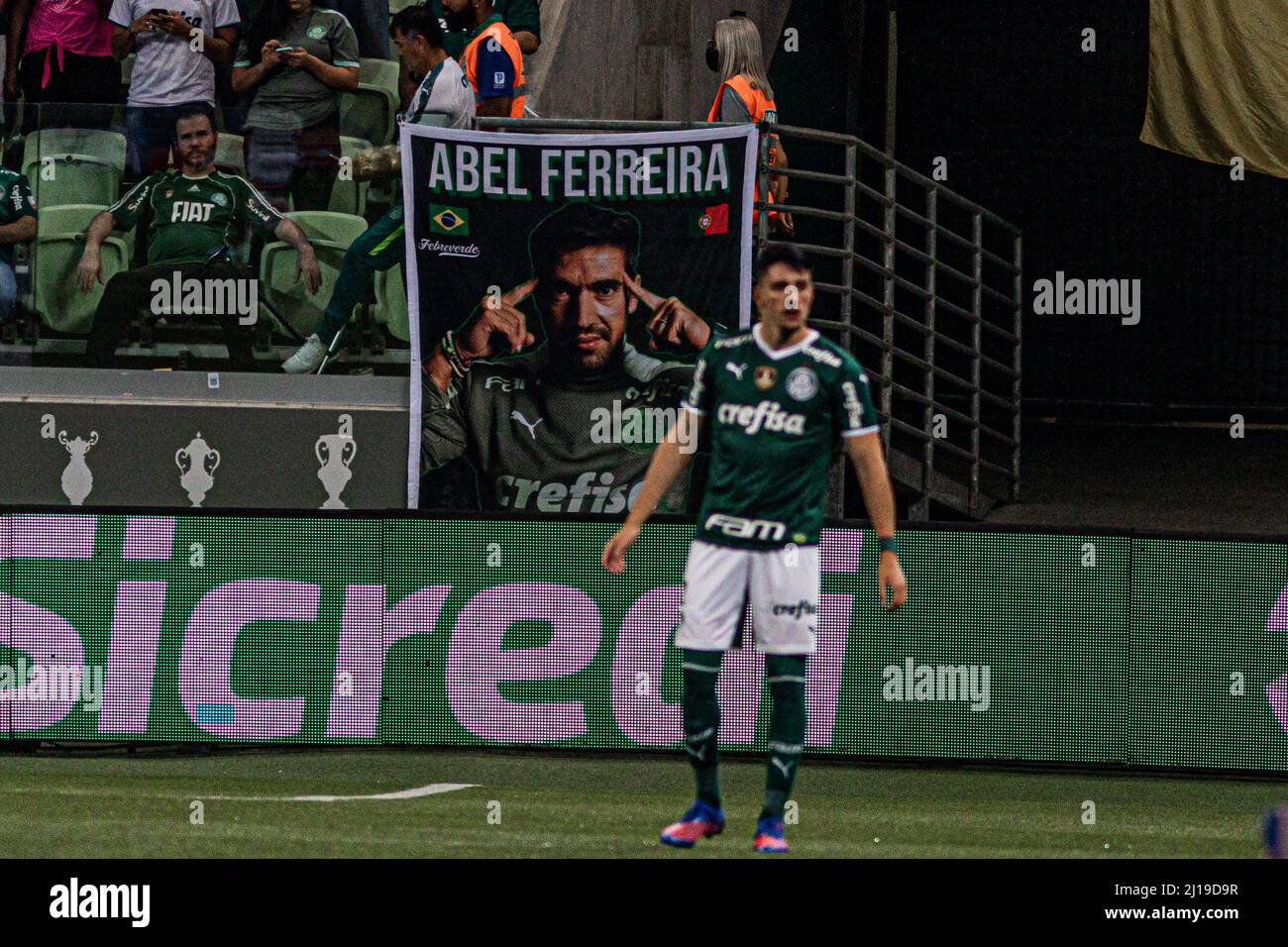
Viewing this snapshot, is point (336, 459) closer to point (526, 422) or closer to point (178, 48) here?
point (526, 422)

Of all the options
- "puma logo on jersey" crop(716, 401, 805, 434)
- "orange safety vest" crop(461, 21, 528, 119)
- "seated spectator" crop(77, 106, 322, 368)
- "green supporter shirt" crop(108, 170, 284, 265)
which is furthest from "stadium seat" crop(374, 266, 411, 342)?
"puma logo on jersey" crop(716, 401, 805, 434)

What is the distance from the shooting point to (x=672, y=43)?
18609mm

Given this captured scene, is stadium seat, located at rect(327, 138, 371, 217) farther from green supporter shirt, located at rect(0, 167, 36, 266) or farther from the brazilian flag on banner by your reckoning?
green supporter shirt, located at rect(0, 167, 36, 266)

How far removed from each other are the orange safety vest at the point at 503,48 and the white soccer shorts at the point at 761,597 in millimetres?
7006

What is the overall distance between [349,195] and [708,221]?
2613mm

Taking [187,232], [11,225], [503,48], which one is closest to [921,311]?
[503,48]

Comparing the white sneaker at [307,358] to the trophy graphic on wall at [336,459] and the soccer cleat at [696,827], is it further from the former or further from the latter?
the soccer cleat at [696,827]

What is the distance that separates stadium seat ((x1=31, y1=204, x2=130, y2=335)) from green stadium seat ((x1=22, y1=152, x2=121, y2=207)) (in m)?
0.06

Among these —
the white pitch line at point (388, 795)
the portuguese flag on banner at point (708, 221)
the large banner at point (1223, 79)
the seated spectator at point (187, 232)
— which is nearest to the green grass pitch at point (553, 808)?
the white pitch line at point (388, 795)

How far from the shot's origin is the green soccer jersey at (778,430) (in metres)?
8.35

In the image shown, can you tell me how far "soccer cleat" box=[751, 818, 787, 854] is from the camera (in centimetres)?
826
